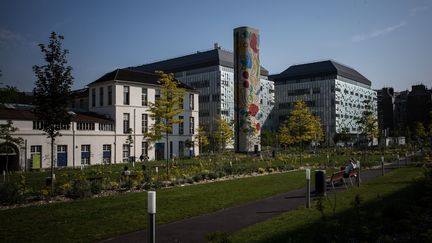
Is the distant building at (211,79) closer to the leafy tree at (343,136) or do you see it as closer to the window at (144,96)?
the leafy tree at (343,136)

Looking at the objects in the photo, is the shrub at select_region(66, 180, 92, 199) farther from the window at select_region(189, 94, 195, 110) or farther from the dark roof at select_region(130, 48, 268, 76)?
the dark roof at select_region(130, 48, 268, 76)

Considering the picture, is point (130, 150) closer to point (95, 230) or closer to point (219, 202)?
point (219, 202)

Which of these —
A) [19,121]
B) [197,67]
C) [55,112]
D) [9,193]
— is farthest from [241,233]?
[197,67]

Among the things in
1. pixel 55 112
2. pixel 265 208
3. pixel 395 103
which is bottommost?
pixel 265 208

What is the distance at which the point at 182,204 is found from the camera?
13797mm

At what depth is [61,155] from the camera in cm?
4319

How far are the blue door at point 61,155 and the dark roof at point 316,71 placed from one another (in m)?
93.3

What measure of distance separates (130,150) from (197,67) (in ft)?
180

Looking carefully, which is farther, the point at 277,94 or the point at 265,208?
the point at 277,94

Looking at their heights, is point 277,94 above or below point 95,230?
above

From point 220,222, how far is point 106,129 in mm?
42046

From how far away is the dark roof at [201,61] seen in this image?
98938 millimetres

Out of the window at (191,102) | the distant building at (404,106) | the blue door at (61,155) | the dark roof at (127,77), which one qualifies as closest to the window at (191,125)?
the window at (191,102)

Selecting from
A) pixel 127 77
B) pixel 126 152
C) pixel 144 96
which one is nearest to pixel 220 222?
pixel 126 152
